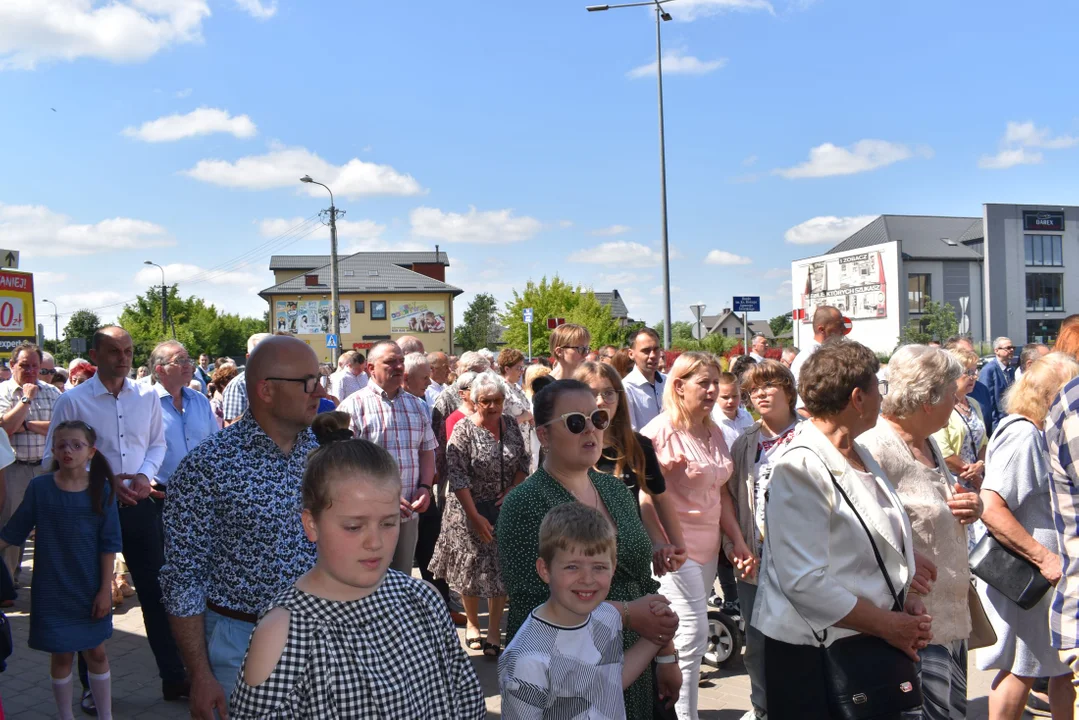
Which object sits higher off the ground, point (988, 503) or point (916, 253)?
point (916, 253)

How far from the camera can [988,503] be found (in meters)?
4.00

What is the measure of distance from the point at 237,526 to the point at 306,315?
65.1m

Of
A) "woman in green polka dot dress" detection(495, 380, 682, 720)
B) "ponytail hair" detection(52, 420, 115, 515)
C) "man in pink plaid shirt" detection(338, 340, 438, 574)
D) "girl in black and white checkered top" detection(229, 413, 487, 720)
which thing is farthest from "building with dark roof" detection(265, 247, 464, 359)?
"girl in black and white checkered top" detection(229, 413, 487, 720)

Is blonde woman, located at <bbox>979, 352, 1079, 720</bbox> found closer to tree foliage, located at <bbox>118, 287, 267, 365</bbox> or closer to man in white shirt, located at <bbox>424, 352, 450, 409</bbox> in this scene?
man in white shirt, located at <bbox>424, 352, 450, 409</bbox>

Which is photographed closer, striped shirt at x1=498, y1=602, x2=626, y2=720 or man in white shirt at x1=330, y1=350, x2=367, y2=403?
striped shirt at x1=498, y1=602, x2=626, y2=720

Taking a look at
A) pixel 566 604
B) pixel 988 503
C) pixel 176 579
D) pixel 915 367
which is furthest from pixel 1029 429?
pixel 176 579

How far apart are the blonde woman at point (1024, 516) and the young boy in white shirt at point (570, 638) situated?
2.23 meters

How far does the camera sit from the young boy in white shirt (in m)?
2.66

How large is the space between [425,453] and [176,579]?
3.54 meters

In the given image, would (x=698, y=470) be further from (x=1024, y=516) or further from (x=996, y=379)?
(x=996, y=379)

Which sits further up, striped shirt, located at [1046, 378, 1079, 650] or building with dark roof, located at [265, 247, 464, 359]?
building with dark roof, located at [265, 247, 464, 359]

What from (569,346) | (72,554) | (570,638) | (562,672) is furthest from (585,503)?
(569,346)

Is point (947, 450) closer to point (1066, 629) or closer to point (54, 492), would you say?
point (1066, 629)

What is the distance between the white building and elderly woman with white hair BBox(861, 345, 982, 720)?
64.4 meters
